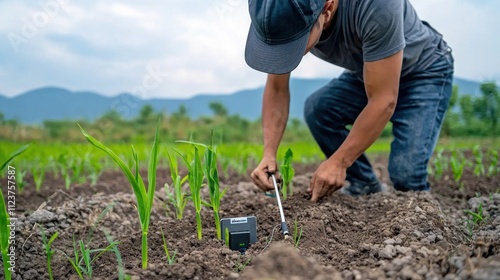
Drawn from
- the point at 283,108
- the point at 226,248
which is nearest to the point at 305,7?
the point at 283,108

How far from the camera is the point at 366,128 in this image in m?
2.59

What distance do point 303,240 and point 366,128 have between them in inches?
30.6

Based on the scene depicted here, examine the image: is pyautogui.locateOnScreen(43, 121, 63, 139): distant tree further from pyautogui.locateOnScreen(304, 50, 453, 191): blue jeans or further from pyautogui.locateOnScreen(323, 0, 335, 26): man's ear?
pyautogui.locateOnScreen(323, 0, 335, 26): man's ear

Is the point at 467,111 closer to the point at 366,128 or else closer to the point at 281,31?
the point at 366,128

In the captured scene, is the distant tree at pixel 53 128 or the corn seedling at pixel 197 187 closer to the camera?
the corn seedling at pixel 197 187

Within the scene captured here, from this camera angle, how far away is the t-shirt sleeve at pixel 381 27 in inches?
98.0

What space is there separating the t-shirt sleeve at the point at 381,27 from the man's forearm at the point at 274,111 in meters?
0.64

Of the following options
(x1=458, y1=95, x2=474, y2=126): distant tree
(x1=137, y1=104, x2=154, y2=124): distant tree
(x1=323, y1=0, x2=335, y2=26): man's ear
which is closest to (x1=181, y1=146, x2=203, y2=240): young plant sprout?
(x1=323, y1=0, x2=335, y2=26): man's ear

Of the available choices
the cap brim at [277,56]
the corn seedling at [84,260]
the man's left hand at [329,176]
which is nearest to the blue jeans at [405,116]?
the man's left hand at [329,176]

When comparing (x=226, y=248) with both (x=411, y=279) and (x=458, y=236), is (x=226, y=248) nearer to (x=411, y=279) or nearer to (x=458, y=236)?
(x=411, y=279)

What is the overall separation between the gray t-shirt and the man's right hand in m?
0.75

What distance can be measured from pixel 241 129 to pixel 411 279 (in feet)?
34.1

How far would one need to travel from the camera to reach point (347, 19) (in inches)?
107

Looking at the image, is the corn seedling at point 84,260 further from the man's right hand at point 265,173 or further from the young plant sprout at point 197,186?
the man's right hand at point 265,173
